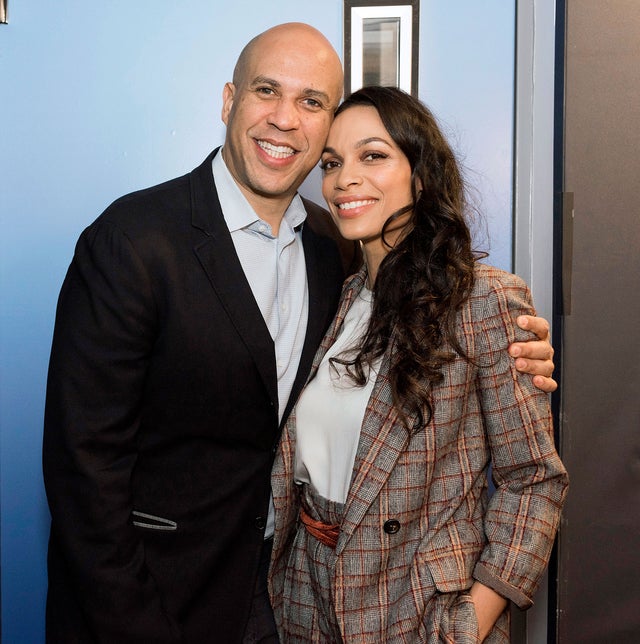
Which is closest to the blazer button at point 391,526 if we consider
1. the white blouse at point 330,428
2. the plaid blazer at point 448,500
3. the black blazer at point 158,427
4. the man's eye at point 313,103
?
the plaid blazer at point 448,500

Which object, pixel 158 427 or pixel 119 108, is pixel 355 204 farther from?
pixel 119 108

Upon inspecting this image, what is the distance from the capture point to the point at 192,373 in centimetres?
147

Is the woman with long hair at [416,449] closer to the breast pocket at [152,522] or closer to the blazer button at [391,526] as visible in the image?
the blazer button at [391,526]

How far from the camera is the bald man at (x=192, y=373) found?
54.6 inches

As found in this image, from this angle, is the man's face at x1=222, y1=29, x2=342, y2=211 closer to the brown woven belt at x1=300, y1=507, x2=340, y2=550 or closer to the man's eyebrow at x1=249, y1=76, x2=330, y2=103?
the man's eyebrow at x1=249, y1=76, x2=330, y2=103

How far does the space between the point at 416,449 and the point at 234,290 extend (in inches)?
19.5

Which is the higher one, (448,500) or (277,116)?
(277,116)

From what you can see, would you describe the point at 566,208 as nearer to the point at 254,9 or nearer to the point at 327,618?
the point at 254,9

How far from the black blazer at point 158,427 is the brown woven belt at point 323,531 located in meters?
0.11

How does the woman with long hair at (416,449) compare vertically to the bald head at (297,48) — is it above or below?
Result: below

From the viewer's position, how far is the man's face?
1.61 m

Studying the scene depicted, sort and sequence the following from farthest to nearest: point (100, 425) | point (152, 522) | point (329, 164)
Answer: point (329, 164) < point (152, 522) < point (100, 425)

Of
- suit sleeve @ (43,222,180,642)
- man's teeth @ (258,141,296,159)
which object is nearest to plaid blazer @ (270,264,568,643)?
suit sleeve @ (43,222,180,642)

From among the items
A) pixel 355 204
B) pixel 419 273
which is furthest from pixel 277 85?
pixel 419 273
